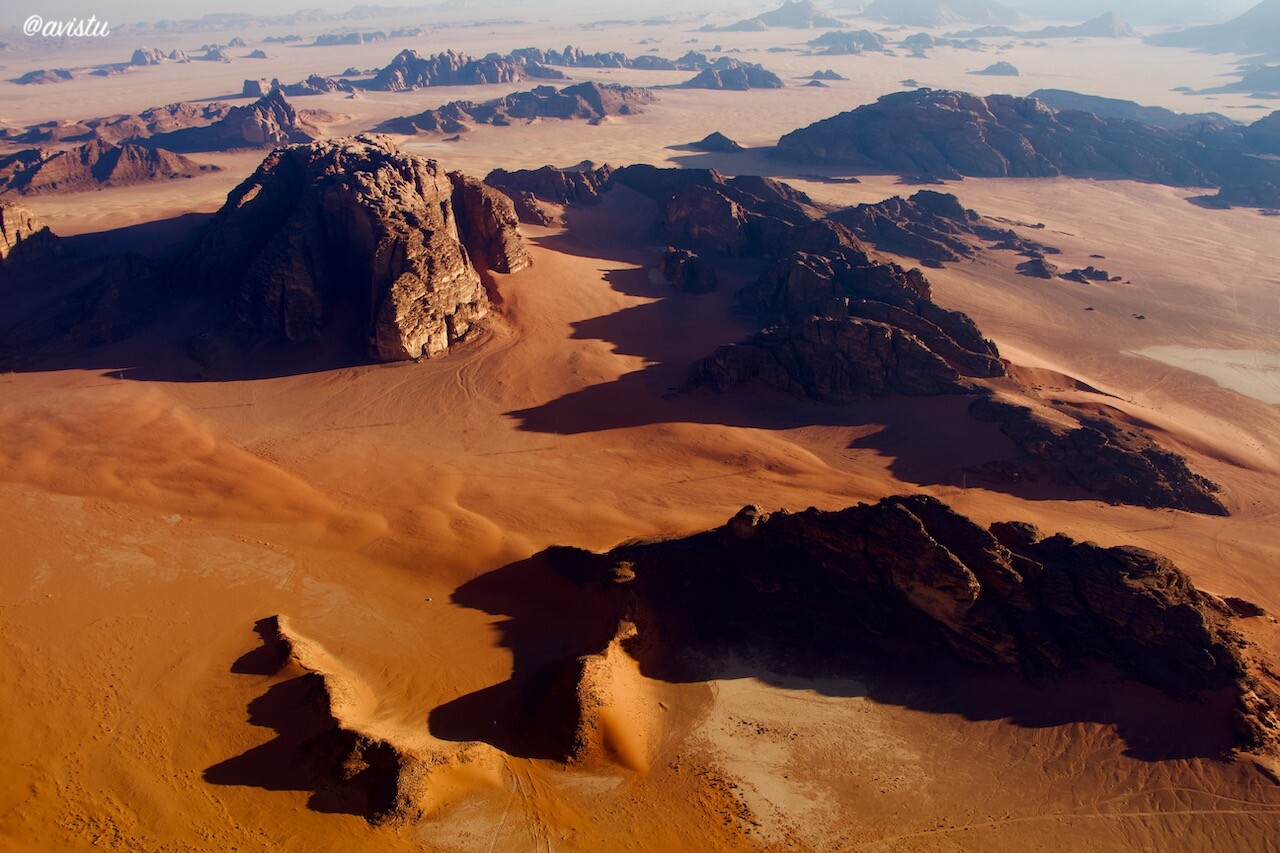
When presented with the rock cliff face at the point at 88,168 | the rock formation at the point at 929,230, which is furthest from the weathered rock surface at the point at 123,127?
the rock formation at the point at 929,230

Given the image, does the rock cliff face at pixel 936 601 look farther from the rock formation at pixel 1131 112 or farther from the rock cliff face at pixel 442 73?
the rock cliff face at pixel 442 73

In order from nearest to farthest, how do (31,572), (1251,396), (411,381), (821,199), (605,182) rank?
(31,572) < (411,381) < (1251,396) < (605,182) < (821,199)

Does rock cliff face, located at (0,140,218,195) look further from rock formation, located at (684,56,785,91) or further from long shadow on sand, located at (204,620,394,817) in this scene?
rock formation, located at (684,56,785,91)

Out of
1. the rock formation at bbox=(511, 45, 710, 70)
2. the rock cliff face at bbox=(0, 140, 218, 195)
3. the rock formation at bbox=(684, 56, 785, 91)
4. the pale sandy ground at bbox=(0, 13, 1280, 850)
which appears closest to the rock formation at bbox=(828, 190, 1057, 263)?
the pale sandy ground at bbox=(0, 13, 1280, 850)

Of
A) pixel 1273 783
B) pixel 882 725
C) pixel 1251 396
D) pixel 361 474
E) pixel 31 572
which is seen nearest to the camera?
pixel 1273 783

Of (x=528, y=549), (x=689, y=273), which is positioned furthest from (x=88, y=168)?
(x=528, y=549)

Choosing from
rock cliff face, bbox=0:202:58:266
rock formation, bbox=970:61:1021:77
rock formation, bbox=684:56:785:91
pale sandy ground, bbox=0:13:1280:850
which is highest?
rock formation, bbox=970:61:1021:77

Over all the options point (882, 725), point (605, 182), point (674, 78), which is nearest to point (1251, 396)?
point (882, 725)

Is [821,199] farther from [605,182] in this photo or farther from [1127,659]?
[1127,659]
